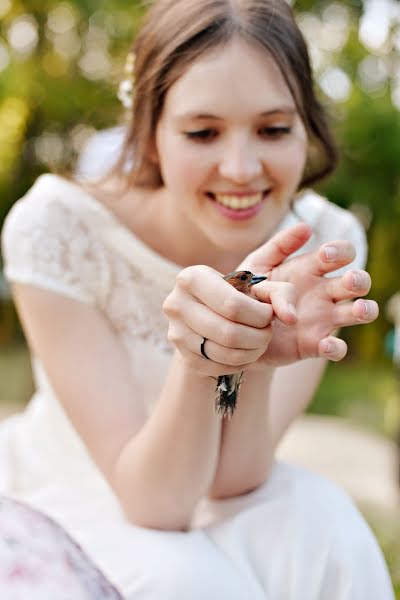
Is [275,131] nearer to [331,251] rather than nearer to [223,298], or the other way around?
[331,251]

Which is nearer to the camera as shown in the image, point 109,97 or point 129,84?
point 129,84

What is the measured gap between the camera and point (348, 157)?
7.45 metres

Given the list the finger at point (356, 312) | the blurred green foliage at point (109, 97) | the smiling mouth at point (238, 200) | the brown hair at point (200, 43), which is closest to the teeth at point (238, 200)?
the smiling mouth at point (238, 200)

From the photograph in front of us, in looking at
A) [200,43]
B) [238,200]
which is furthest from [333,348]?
[200,43]

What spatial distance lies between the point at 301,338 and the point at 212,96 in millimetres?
569

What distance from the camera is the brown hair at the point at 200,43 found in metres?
1.67

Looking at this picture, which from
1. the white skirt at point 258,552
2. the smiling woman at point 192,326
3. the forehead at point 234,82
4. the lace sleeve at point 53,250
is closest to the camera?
the smiling woman at point 192,326

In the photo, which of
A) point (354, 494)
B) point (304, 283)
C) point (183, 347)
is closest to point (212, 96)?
point (304, 283)

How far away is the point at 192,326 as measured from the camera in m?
1.15

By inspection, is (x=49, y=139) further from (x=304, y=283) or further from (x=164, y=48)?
(x=304, y=283)

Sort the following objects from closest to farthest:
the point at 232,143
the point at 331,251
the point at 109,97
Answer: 1. the point at 331,251
2. the point at 232,143
3. the point at 109,97

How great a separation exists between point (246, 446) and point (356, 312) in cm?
57

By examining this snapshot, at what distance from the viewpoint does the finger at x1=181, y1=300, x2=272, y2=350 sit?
1109mm

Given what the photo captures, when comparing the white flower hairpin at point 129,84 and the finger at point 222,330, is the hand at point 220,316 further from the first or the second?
the white flower hairpin at point 129,84
